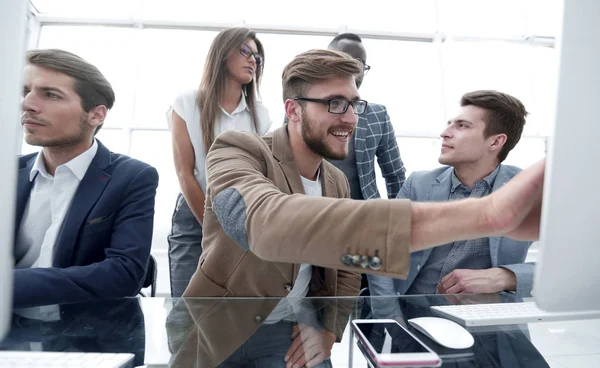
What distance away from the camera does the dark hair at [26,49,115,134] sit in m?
1.13

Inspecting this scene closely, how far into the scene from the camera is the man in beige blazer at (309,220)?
561 mm

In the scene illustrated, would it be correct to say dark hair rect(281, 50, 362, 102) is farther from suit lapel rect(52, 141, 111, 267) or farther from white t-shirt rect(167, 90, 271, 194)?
suit lapel rect(52, 141, 111, 267)

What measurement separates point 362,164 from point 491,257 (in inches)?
26.2

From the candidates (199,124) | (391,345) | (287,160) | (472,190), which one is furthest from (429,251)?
(199,124)

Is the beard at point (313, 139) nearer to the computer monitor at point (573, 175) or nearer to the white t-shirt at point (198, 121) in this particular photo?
the white t-shirt at point (198, 121)

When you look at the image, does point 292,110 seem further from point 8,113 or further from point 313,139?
point 8,113

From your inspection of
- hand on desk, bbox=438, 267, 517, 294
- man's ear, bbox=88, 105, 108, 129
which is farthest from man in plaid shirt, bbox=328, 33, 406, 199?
man's ear, bbox=88, 105, 108, 129

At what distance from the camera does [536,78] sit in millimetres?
4543

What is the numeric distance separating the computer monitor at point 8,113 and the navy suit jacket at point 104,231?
2.18 ft

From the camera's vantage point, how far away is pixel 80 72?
1182mm

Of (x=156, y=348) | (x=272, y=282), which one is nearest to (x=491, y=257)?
(x=272, y=282)

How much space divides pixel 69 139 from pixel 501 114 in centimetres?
167

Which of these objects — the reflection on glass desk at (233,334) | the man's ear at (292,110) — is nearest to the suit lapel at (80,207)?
the reflection on glass desk at (233,334)

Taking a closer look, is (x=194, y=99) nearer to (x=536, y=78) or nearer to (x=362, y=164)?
(x=362, y=164)
